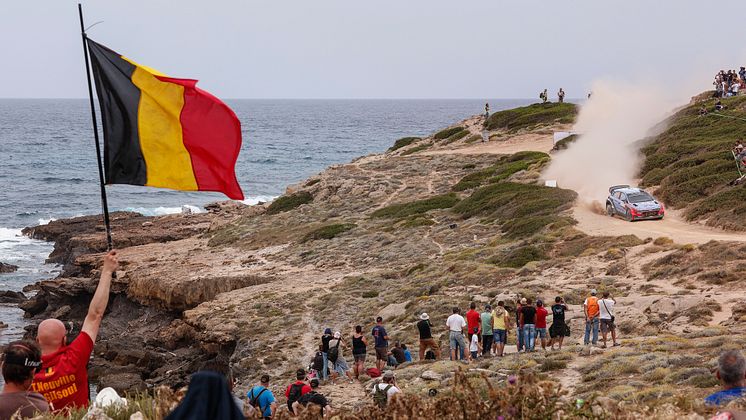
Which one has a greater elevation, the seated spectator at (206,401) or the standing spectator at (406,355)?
the seated spectator at (206,401)

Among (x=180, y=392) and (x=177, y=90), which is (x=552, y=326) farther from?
(x=180, y=392)

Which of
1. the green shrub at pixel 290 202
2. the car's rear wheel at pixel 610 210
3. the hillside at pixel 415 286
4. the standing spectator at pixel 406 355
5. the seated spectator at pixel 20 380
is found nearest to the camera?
the seated spectator at pixel 20 380

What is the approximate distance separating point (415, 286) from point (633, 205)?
1013 cm

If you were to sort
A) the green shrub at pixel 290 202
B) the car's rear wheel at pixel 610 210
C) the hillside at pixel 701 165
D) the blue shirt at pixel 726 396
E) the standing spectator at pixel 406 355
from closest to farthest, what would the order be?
the blue shirt at pixel 726 396
the standing spectator at pixel 406 355
the hillside at pixel 701 165
the car's rear wheel at pixel 610 210
the green shrub at pixel 290 202

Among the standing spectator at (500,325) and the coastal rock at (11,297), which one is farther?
the coastal rock at (11,297)

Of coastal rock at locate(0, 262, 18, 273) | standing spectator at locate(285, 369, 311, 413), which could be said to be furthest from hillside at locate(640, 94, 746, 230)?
coastal rock at locate(0, 262, 18, 273)

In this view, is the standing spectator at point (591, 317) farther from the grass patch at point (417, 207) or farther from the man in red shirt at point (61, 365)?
the grass patch at point (417, 207)

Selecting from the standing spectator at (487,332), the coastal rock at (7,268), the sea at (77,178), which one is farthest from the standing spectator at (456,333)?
the coastal rock at (7,268)

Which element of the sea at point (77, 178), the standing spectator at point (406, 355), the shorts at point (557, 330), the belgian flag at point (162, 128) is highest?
the belgian flag at point (162, 128)

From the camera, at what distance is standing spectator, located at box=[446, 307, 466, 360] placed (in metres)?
20.0

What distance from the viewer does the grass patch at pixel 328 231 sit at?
4122 centimetres

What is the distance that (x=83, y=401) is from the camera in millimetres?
7691

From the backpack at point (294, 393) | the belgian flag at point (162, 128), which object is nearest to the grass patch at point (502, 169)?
the backpack at point (294, 393)

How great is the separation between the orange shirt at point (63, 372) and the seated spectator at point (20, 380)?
16.0 inches
